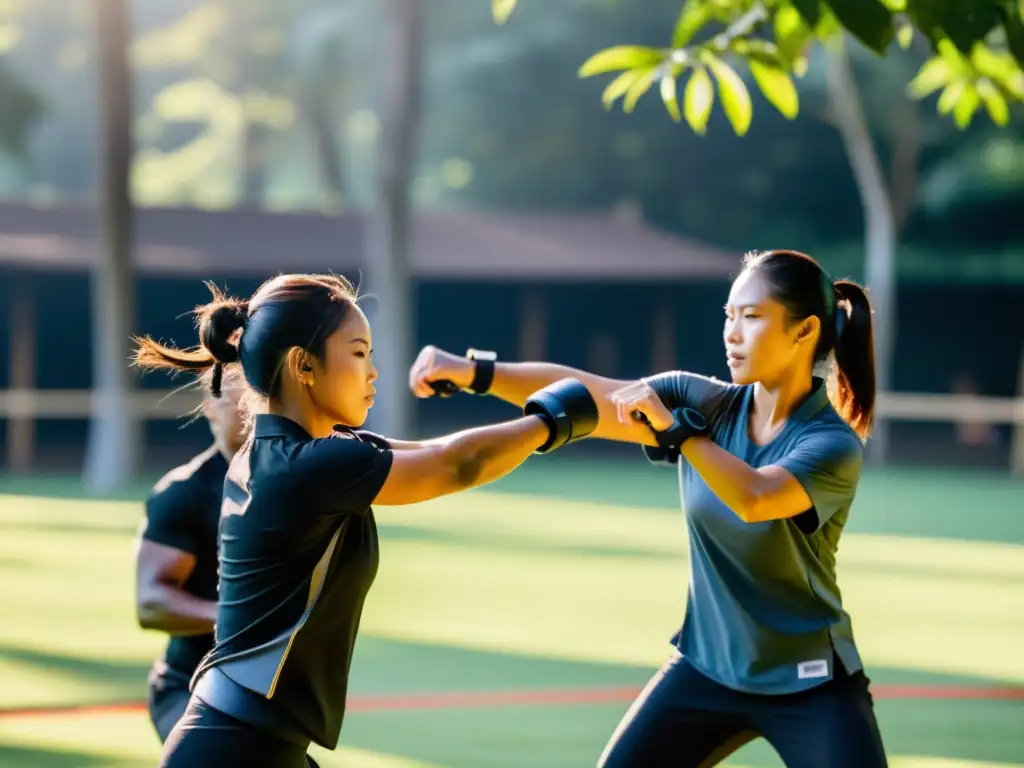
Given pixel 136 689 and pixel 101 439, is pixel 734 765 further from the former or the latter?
pixel 101 439

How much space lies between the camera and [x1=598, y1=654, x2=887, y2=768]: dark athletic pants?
434 cm

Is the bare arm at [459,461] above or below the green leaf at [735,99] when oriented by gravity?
below

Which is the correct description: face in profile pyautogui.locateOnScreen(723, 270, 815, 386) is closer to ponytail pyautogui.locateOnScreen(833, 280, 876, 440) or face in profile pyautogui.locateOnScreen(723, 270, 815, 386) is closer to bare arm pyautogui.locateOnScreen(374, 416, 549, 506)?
ponytail pyautogui.locateOnScreen(833, 280, 876, 440)

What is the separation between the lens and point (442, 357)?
16.1 feet

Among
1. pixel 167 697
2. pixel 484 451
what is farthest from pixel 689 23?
pixel 167 697

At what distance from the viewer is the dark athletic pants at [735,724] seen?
434 centimetres

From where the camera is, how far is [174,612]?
5352 mm

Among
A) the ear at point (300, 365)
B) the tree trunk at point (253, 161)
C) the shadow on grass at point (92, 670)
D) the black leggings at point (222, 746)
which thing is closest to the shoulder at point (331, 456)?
the ear at point (300, 365)

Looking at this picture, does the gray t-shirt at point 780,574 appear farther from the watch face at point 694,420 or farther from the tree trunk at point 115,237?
the tree trunk at point 115,237

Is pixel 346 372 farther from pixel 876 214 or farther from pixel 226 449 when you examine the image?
pixel 876 214

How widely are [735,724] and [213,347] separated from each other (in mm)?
1732

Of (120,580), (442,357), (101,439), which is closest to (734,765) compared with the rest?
(442,357)

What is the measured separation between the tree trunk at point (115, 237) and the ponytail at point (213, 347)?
761 inches

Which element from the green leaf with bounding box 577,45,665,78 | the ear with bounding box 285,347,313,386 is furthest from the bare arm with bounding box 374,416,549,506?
the green leaf with bounding box 577,45,665,78
